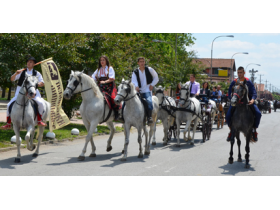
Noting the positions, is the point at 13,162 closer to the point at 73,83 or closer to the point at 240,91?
the point at 73,83

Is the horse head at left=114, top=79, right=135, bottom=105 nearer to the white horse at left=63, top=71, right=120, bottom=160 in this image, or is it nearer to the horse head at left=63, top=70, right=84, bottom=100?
the white horse at left=63, top=71, right=120, bottom=160

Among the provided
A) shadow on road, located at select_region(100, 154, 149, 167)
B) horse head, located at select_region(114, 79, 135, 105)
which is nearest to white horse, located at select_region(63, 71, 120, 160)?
horse head, located at select_region(114, 79, 135, 105)

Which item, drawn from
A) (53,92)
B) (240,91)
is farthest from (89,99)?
(240,91)

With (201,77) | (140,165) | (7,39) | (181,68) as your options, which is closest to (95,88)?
(140,165)

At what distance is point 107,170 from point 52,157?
105 inches

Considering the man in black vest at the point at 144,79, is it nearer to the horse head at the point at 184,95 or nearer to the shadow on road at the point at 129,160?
the shadow on road at the point at 129,160

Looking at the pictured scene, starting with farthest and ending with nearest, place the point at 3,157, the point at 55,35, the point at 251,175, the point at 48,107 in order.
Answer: the point at 55,35
the point at 48,107
the point at 3,157
the point at 251,175

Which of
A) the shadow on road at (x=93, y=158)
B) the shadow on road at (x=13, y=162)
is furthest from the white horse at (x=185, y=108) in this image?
the shadow on road at (x=13, y=162)

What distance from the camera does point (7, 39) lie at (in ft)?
45.7

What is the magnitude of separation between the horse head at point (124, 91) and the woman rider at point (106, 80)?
3.22 ft

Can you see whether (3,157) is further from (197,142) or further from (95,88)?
(197,142)

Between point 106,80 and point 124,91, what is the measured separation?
4.30 feet

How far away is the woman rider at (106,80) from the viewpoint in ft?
35.0

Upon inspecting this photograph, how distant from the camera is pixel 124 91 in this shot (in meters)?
9.62
